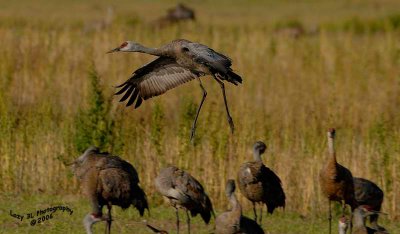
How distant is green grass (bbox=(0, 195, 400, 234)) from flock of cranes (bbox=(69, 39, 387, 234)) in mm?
318

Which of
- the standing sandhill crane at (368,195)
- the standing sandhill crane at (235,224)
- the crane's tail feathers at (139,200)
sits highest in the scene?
the standing sandhill crane at (368,195)

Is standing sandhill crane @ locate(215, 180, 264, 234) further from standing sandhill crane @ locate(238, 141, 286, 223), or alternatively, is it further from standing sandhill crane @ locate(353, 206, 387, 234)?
standing sandhill crane @ locate(238, 141, 286, 223)

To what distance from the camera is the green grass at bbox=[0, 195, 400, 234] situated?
12719 mm

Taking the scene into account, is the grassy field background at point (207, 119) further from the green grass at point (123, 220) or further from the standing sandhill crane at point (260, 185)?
the standing sandhill crane at point (260, 185)

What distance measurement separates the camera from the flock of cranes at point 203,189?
37.6ft

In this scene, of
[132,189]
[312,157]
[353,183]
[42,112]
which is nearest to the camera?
[132,189]

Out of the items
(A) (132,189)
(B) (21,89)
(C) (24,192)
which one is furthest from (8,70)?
(A) (132,189)

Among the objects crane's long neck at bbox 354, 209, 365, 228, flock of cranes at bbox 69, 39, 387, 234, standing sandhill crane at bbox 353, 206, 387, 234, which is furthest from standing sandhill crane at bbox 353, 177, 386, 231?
crane's long neck at bbox 354, 209, 365, 228

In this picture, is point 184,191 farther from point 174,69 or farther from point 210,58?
point 174,69

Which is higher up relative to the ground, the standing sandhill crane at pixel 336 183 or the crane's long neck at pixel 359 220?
the standing sandhill crane at pixel 336 183

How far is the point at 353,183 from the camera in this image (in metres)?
12.8

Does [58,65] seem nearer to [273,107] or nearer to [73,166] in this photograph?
[273,107]

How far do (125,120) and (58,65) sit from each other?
6.47 metres

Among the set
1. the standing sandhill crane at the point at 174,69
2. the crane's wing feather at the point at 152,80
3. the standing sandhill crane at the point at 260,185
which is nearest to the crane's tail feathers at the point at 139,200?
the standing sandhill crane at the point at 260,185
